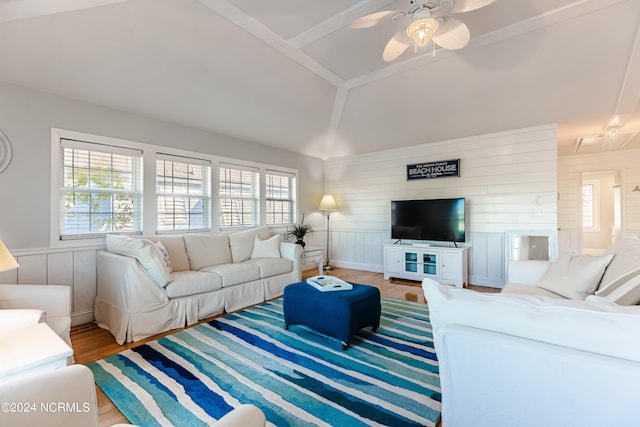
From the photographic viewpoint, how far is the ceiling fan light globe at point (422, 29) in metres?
2.08

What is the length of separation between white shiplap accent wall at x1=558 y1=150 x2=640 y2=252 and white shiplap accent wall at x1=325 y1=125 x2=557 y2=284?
2457mm

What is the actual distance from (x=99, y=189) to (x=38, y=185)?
509mm

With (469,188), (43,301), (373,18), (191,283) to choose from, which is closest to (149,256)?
(191,283)

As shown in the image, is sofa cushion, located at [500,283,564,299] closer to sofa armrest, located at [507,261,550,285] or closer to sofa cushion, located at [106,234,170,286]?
sofa armrest, located at [507,261,550,285]

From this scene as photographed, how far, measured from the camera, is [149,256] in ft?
9.28

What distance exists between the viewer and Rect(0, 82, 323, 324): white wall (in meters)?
2.71

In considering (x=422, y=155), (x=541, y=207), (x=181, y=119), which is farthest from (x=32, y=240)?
(x=541, y=207)

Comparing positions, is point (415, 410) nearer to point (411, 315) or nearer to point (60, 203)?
point (411, 315)

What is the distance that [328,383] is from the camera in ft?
6.54

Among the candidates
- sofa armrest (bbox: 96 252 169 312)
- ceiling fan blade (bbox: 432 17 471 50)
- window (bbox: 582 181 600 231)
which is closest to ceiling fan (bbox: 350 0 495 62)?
ceiling fan blade (bbox: 432 17 471 50)

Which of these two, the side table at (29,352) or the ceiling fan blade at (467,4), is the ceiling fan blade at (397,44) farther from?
the side table at (29,352)

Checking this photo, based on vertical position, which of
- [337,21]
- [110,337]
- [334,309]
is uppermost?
[337,21]

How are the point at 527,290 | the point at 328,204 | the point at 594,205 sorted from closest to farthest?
the point at 527,290
the point at 328,204
the point at 594,205

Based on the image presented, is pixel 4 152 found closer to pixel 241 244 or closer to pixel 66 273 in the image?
pixel 66 273
